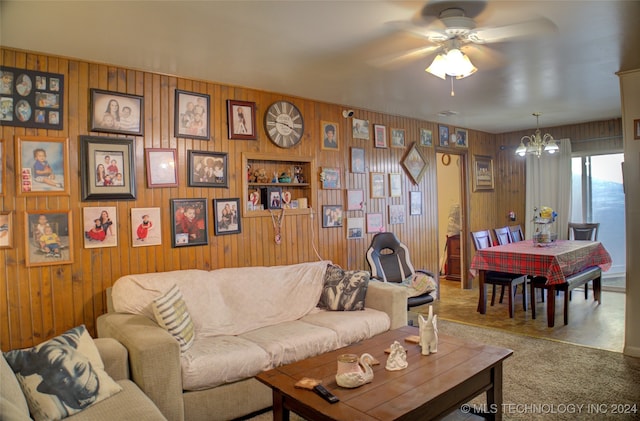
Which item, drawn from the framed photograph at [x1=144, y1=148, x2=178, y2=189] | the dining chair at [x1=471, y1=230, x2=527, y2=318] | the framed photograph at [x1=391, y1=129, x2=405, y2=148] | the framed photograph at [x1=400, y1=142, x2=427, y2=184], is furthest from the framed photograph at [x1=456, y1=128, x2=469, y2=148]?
the framed photograph at [x1=144, y1=148, x2=178, y2=189]

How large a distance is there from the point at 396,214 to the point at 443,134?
1.53m

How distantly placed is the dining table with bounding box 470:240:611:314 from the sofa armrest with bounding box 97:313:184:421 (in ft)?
11.6

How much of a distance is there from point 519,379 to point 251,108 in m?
3.08

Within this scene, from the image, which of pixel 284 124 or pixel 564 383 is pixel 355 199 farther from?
pixel 564 383

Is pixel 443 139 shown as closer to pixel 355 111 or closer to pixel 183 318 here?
pixel 355 111

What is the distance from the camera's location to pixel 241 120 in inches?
147

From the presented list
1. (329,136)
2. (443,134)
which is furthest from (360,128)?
(443,134)

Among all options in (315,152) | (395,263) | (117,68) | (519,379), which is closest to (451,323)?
(395,263)

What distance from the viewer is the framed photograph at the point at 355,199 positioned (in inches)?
183

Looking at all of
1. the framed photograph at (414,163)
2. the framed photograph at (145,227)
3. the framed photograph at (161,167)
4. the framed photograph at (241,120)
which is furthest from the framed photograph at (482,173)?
the framed photograph at (145,227)

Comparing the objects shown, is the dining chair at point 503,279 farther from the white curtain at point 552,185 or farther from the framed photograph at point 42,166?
the framed photograph at point 42,166

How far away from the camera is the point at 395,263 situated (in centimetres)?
450

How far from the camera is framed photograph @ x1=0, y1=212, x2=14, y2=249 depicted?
2.63 meters

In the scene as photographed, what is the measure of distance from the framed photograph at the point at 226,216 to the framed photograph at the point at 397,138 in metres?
2.31
